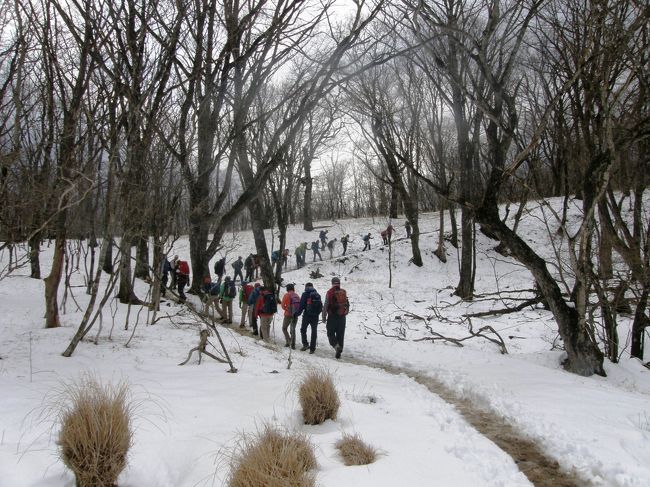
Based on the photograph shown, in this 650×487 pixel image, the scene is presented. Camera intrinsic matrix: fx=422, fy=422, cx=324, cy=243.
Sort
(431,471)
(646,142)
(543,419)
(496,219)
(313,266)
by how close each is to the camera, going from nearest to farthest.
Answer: (431,471) < (543,419) < (496,219) < (646,142) < (313,266)

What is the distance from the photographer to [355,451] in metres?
3.55

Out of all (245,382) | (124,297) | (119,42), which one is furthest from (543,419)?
(124,297)

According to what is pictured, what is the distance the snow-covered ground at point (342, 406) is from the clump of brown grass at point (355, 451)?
3.0 inches

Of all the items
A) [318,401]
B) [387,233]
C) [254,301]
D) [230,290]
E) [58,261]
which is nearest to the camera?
[318,401]

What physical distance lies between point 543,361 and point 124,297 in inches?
453

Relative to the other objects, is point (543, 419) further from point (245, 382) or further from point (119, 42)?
point (119, 42)

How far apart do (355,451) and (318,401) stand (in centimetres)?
94

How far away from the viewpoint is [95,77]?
268 inches

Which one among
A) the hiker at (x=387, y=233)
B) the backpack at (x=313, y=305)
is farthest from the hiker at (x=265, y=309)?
the hiker at (x=387, y=233)

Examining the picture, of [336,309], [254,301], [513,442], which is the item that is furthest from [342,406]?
[254,301]

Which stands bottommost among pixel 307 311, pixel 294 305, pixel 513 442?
pixel 513 442

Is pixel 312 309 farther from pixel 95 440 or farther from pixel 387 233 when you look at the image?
pixel 387 233

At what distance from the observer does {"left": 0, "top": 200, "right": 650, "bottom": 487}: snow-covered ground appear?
326cm

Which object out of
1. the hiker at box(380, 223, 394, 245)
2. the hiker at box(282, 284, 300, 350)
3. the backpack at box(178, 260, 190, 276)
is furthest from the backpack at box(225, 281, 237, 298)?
the hiker at box(380, 223, 394, 245)
